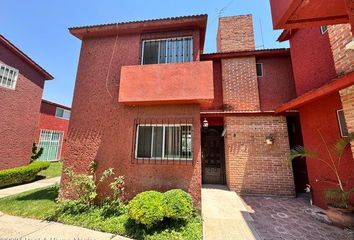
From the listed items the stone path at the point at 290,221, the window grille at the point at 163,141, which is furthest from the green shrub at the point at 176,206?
the stone path at the point at 290,221

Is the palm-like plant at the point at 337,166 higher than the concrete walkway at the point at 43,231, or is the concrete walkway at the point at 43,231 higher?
A: the palm-like plant at the point at 337,166

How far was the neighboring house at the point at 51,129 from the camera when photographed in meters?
17.7

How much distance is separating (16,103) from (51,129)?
7.74 m

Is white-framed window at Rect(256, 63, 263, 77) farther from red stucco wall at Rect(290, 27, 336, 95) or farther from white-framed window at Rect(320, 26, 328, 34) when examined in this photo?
white-framed window at Rect(320, 26, 328, 34)

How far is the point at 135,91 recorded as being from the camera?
6.26m

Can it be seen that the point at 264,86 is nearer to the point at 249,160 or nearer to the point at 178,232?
the point at 249,160

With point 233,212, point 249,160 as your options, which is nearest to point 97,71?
point 233,212

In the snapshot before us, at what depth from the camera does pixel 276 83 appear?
390 inches

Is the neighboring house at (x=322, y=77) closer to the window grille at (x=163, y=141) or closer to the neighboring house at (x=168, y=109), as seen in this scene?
the neighboring house at (x=168, y=109)

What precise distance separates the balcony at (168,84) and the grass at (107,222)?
3.98 m

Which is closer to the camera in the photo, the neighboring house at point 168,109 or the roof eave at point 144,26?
the neighboring house at point 168,109

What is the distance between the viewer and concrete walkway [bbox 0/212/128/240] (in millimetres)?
4418

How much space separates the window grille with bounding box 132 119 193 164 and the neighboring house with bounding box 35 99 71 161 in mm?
15403

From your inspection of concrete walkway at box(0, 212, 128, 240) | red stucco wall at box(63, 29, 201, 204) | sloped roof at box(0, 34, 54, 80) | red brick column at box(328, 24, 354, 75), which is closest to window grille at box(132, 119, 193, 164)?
red stucco wall at box(63, 29, 201, 204)
